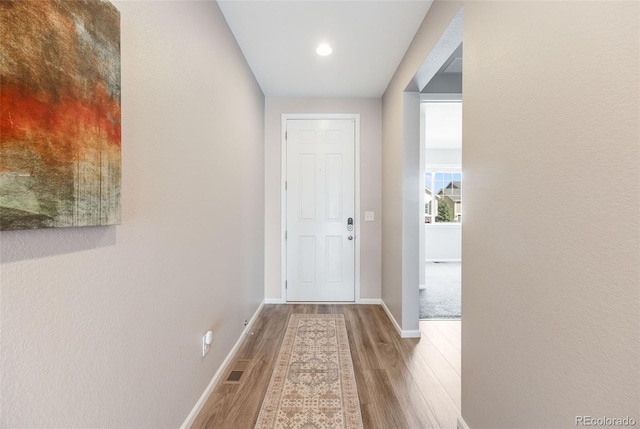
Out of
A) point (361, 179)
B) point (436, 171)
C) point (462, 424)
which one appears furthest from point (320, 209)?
point (436, 171)

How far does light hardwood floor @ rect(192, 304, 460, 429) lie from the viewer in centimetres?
161

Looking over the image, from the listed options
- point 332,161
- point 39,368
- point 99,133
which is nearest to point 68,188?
point 99,133

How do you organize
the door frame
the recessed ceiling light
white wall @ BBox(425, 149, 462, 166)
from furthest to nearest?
1. white wall @ BBox(425, 149, 462, 166)
2. the door frame
3. the recessed ceiling light

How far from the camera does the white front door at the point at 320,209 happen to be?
3.55 m

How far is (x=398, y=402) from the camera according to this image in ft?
5.69

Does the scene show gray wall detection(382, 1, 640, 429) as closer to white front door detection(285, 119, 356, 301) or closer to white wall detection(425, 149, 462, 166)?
white front door detection(285, 119, 356, 301)

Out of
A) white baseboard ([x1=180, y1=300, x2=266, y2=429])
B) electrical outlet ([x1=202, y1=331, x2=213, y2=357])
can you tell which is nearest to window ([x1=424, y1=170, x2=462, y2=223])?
white baseboard ([x1=180, y1=300, x2=266, y2=429])

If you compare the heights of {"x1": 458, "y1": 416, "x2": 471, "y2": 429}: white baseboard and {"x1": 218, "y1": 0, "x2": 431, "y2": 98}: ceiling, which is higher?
{"x1": 218, "y1": 0, "x2": 431, "y2": 98}: ceiling

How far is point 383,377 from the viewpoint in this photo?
6.52 feet

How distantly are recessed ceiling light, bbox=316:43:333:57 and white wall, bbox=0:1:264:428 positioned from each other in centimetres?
71

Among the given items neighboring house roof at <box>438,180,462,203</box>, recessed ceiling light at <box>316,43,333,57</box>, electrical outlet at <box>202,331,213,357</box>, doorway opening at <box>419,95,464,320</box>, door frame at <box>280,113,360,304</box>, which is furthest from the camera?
neighboring house roof at <box>438,180,462,203</box>

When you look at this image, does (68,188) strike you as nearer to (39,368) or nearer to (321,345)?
(39,368)

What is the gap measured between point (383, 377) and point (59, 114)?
2195mm

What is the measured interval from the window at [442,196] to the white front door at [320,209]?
3779 millimetres
